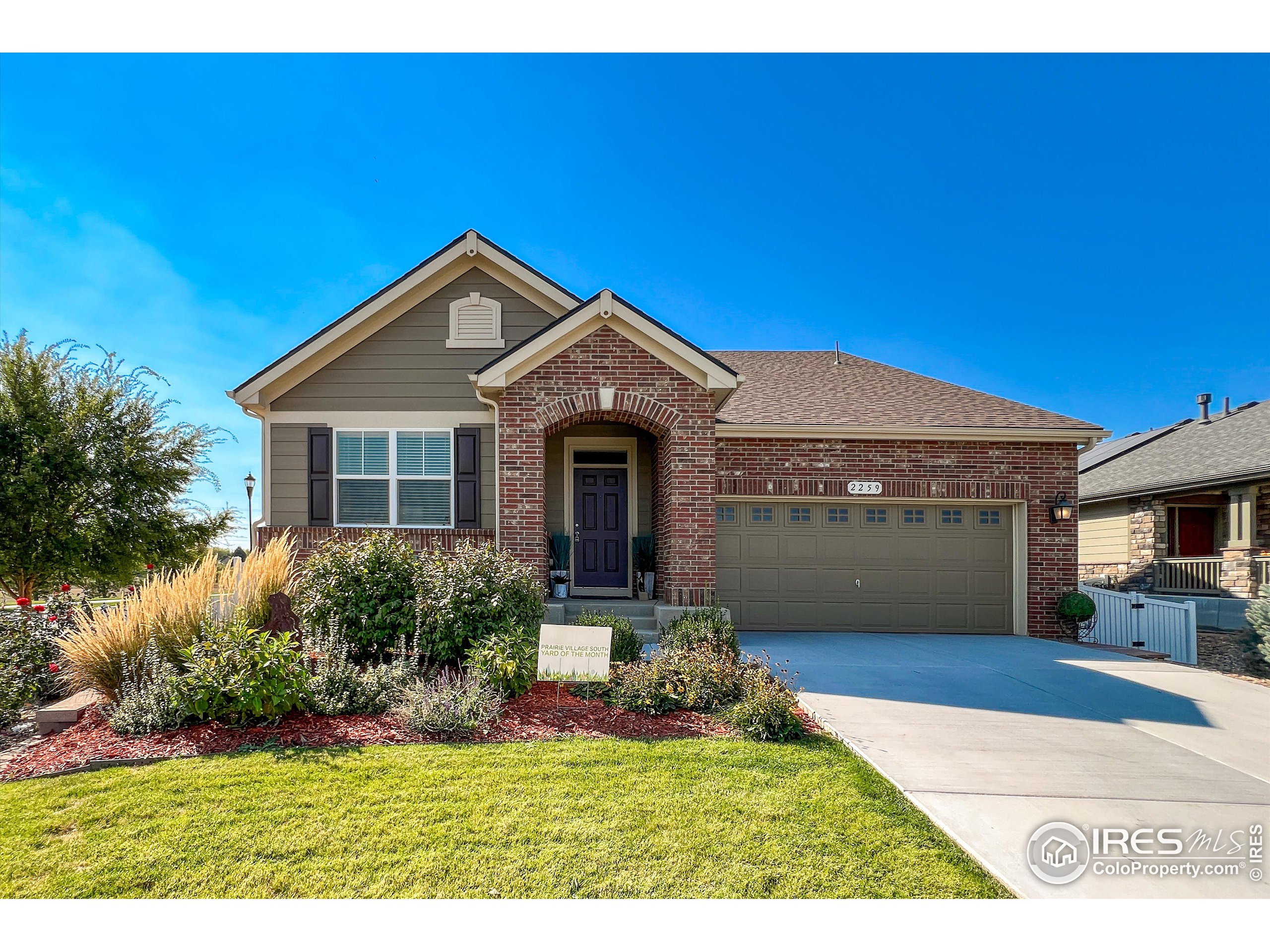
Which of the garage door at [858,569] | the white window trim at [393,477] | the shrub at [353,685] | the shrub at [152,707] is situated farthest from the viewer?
the garage door at [858,569]

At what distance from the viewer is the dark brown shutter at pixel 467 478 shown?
10195mm

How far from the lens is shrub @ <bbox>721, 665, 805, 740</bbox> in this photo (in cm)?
484

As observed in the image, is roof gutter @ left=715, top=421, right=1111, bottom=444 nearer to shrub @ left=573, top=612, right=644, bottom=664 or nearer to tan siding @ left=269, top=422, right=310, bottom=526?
shrub @ left=573, top=612, right=644, bottom=664

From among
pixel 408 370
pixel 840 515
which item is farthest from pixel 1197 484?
pixel 408 370

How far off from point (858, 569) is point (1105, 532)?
10.8 meters

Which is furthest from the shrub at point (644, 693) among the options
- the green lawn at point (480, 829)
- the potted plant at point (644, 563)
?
the potted plant at point (644, 563)

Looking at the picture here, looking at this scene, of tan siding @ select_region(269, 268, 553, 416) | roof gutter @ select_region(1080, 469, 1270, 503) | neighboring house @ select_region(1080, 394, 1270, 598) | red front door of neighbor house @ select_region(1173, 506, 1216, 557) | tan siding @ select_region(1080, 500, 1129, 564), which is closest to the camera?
tan siding @ select_region(269, 268, 553, 416)

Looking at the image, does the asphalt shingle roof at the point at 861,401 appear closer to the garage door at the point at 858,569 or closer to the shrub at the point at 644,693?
the garage door at the point at 858,569

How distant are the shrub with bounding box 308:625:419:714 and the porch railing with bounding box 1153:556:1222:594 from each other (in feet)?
53.9

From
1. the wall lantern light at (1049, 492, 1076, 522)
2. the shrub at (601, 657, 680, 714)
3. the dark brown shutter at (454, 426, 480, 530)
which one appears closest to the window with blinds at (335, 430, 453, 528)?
the dark brown shutter at (454, 426, 480, 530)

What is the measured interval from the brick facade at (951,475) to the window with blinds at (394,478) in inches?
185

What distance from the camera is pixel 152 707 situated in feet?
15.9

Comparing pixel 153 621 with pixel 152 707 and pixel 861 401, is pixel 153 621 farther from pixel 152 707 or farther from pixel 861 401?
pixel 861 401

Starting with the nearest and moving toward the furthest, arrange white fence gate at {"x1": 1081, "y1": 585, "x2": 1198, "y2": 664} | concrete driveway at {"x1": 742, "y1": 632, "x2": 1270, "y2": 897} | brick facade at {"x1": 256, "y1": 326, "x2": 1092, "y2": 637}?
concrete driveway at {"x1": 742, "y1": 632, "x2": 1270, "y2": 897}
brick facade at {"x1": 256, "y1": 326, "x2": 1092, "y2": 637}
white fence gate at {"x1": 1081, "y1": 585, "x2": 1198, "y2": 664}
